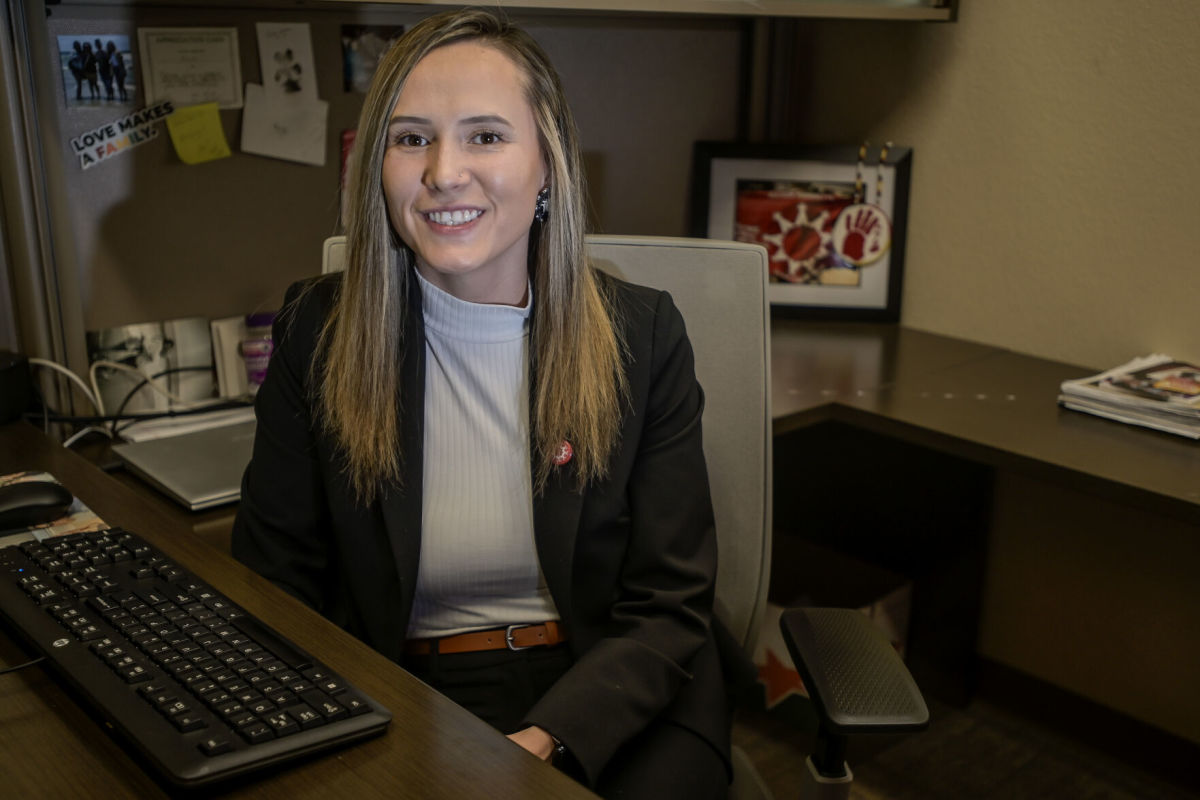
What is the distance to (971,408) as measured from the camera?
5.44 ft

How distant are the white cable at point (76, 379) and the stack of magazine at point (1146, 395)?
1.39 metres

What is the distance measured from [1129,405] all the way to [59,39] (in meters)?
1.54

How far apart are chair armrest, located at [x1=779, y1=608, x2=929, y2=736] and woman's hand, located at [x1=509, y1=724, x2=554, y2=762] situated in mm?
239

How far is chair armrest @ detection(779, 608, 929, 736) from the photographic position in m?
0.94

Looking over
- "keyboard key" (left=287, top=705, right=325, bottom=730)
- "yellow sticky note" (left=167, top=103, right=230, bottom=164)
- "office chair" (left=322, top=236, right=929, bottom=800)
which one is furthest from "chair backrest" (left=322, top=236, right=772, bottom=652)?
"keyboard key" (left=287, top=705, right=325, bottom=730)

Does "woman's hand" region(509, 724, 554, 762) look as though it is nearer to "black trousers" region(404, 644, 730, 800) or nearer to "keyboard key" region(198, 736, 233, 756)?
"black trousers" region(404, 644, 730, 800)

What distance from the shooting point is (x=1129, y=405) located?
5.19 ft

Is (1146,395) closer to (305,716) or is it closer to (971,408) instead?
(971,408)

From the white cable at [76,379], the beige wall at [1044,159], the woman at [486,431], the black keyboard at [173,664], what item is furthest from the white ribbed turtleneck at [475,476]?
the beige wall at [1044,159]

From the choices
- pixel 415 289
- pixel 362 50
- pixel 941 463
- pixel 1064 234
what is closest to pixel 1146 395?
pixel 1064 234

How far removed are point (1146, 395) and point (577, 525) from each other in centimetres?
92

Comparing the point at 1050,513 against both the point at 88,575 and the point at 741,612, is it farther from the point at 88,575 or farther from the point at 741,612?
the point at 88,575

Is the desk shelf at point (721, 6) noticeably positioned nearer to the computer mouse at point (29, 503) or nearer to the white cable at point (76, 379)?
the white cable at point (76, 379)

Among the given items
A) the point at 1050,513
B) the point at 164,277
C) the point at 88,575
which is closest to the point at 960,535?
the point at 1050,513
